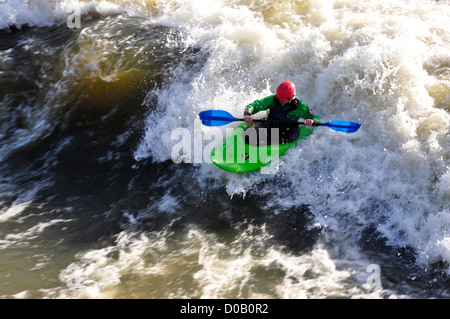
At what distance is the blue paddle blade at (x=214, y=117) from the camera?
6.09 metres

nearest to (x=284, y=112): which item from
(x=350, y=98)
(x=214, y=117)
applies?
(x=214, y=117)

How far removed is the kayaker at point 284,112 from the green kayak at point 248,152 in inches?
5.6

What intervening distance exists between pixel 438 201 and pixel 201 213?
2.96 meters

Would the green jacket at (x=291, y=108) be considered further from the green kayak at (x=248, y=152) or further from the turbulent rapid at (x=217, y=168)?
the turbulent rapid at (x=217, y=168)

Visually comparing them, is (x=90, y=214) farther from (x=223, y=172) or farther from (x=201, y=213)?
(x=223, y=172)

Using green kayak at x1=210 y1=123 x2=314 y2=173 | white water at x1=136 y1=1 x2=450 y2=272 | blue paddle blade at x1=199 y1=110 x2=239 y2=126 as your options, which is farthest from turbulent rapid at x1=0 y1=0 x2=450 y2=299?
blue paddle blade at x1=199 y1=110 x2=239 y2=126

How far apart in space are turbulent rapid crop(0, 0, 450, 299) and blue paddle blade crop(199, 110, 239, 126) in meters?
0.43

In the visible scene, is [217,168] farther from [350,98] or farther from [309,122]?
[350,98]

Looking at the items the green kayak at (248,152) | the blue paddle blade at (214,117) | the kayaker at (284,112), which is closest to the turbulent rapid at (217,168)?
the green kayak at (248,152)

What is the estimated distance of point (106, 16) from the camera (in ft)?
30.6

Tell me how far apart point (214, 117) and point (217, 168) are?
0.76 m

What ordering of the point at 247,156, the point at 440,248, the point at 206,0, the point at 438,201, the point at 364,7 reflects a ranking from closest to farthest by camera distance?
the point at 440,248
the point at 438,201
the point at 247,156
the point at 364,7
the point at 206,0

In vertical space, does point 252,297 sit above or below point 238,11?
below
